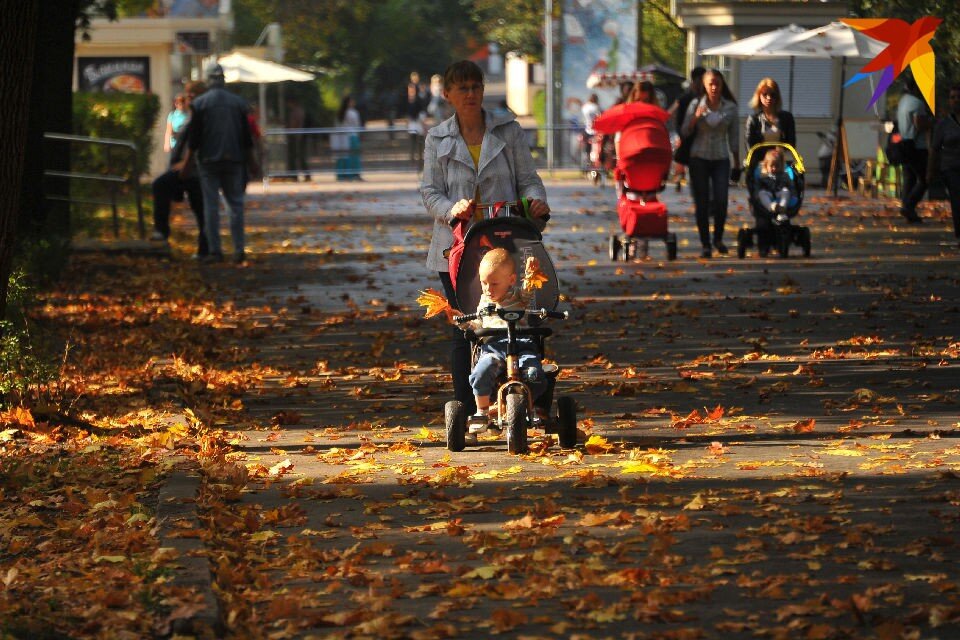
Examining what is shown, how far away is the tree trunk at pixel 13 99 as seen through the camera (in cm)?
890

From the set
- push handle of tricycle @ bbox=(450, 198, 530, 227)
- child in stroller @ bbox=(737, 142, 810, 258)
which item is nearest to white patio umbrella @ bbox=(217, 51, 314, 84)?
child in stroller @ bbox=(737, 142, 810, 258)

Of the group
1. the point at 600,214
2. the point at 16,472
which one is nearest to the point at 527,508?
the point at 16,472

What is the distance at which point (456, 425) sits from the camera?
8805 mm

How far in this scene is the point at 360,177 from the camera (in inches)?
1572

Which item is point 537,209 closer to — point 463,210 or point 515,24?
point 463,210

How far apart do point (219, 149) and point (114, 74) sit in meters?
26.1

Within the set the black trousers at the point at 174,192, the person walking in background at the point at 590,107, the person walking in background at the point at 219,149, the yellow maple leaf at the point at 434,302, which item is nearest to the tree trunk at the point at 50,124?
the black trousers at the point at 174,192

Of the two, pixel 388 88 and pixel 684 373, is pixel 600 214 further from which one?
pixel 388 88

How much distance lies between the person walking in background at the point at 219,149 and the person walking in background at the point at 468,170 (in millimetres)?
10204

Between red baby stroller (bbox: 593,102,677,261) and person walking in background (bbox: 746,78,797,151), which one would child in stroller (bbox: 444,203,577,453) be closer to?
red baby stroller (bbox: 593,102,677,261)

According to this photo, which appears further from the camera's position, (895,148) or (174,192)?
(895,148)

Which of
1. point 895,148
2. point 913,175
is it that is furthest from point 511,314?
point 895,148

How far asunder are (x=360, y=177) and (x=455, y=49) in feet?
171

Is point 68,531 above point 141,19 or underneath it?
underneath
